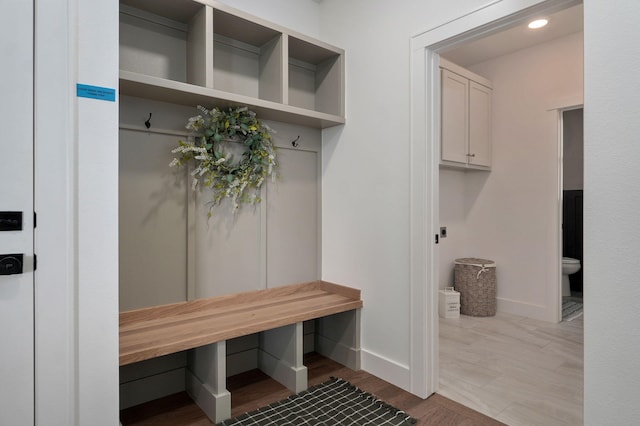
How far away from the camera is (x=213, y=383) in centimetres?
201

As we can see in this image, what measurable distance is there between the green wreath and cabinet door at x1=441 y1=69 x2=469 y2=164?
1812 mm

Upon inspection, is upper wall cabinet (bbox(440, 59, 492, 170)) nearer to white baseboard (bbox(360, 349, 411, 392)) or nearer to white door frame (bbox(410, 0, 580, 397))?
white door frame (bbox(410, 0, 580, 397))

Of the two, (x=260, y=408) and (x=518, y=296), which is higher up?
(x=518, y=296)

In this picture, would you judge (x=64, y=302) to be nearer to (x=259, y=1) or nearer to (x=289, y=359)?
(x=289, y=359)

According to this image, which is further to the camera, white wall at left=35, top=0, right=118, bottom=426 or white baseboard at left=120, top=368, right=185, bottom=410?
white baseboard at left=120, top=368, right=185, bottom=410

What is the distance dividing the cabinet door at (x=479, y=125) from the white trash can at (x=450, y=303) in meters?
1.38

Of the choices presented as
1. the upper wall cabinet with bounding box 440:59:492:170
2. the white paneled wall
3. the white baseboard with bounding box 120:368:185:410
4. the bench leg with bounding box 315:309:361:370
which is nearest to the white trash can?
the upper wall cabinet with bounding box 440:59:492:170

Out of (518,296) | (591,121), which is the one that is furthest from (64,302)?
(518,296)

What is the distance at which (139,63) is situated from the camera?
2135mm

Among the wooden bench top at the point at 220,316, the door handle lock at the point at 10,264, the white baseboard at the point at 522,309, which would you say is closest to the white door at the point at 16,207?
the door handle lock at the point at 10,264

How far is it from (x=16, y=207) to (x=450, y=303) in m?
3.58

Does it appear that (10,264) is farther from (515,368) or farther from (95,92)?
(515,368)

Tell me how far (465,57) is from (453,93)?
33.1 inches

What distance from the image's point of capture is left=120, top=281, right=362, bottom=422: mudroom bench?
6.25 ft
